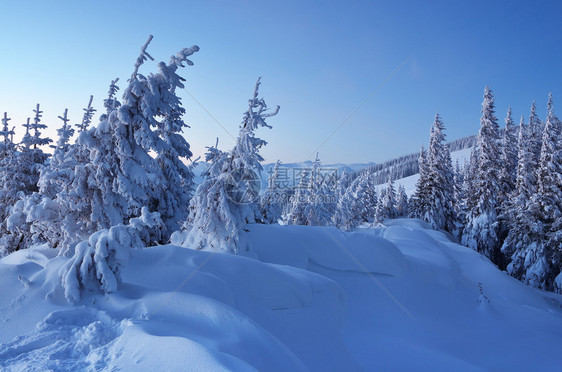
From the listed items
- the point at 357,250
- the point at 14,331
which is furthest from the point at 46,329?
the point at 357,250

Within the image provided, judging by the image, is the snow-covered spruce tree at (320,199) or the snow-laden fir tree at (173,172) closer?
the snow-laden fir tree at (173,172)

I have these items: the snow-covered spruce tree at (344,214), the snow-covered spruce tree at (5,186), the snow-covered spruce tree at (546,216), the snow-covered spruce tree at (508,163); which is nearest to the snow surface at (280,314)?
the snow-covered spruce tree at (546,216)

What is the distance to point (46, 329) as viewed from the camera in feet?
13.0

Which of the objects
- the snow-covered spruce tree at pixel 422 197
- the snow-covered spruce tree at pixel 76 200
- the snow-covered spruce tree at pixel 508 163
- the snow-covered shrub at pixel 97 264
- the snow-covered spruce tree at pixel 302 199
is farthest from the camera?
the snow-covered spruce tree at pixel 422 197

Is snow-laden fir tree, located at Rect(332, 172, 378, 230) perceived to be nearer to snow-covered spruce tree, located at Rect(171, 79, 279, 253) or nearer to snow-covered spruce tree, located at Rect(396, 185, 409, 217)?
snow-covered spruce tree, located at Rect(396, 185, 409, 217)

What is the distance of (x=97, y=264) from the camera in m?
4.76

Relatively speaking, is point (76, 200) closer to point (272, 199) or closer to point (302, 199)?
point (272, 199)

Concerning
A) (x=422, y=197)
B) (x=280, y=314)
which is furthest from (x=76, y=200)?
(x=422, y=197)

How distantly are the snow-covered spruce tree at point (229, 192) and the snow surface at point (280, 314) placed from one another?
104 cm

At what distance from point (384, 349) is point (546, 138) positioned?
24.1 m

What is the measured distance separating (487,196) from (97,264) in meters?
31.9

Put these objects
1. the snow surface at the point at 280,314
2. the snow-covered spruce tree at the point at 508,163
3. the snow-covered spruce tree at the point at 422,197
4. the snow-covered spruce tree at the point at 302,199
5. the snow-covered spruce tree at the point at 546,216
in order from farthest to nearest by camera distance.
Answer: the snow-covered spruce tree at the point at 422,197
the snow-covered spruce tree at the point at 302,199
the snow-covered spruce tree at the point at 508,163
the snow-covered spruce tree at the point at 546,216
the snow surface at the point at 280,314

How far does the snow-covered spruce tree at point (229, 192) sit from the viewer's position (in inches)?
432

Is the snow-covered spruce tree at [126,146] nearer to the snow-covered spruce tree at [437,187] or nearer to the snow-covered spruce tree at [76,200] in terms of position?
the snow-covered spruce tree at [76,200]
